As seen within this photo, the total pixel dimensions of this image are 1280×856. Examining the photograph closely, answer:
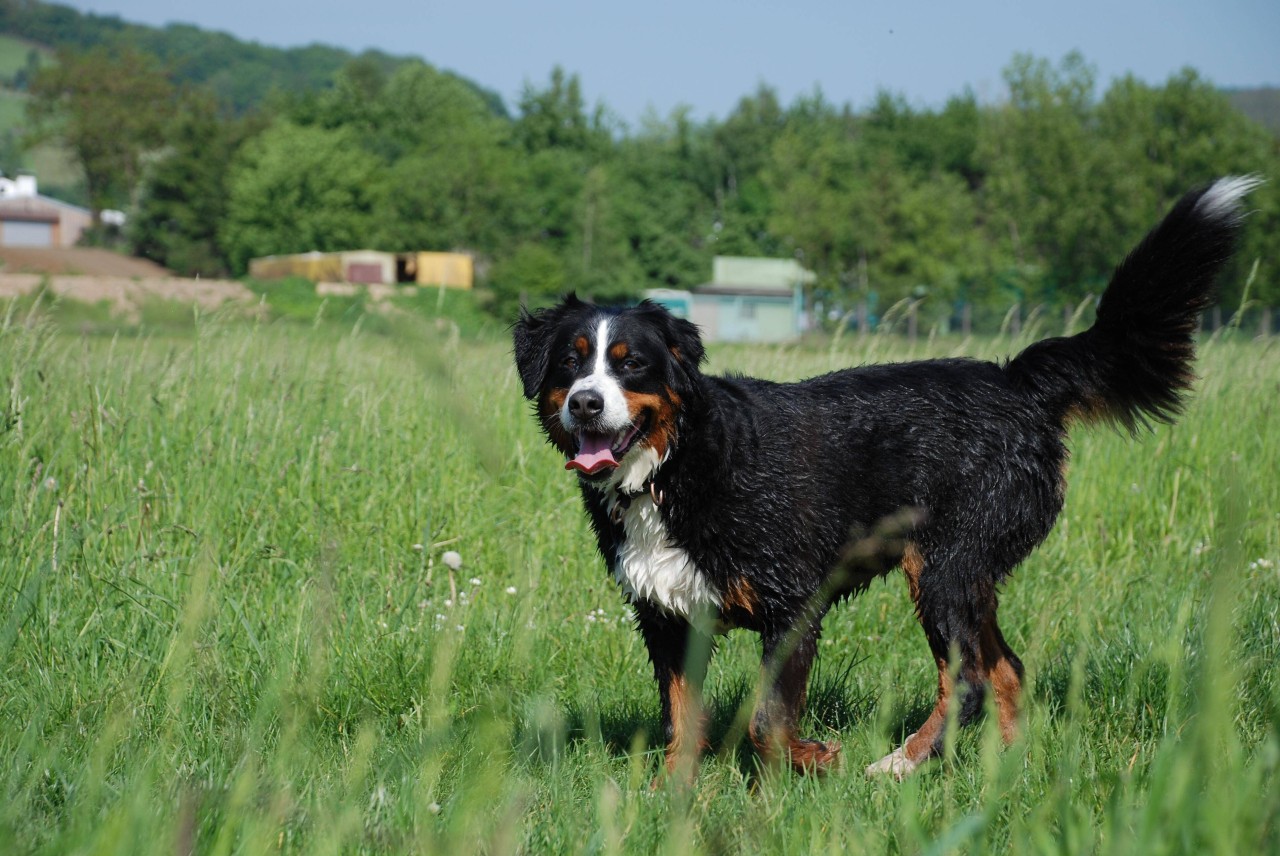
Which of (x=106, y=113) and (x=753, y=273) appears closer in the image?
(x=753, y=273)

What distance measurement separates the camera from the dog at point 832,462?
12.5ft

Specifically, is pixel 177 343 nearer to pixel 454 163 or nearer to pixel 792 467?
pixel 792 467

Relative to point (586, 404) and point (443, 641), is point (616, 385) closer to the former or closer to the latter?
point (586, 404)

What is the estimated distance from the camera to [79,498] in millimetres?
5129

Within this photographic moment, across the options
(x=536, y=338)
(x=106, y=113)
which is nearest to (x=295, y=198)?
(x=106, y=113)

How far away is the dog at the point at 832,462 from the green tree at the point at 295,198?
6993 cm

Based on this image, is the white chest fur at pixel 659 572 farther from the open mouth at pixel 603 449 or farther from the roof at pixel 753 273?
the roof at pixel 753 273

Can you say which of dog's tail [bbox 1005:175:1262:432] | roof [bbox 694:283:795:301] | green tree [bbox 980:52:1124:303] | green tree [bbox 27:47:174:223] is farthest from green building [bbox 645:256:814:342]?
dog's tail [bbox 1005:175:1262:432]

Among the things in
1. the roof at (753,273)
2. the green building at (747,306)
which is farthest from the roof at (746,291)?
the roof at (753,273)

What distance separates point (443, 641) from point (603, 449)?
2.15 meters

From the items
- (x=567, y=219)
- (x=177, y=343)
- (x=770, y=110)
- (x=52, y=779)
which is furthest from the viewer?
(x=770, y=110)

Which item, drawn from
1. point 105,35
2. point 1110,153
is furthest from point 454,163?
point 105,35

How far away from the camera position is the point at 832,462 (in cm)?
416

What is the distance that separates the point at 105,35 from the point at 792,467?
218711 millimetres
